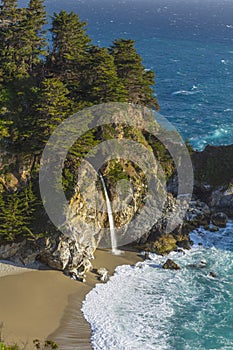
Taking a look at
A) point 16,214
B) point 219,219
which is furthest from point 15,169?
point 219,219

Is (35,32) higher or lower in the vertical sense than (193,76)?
lower

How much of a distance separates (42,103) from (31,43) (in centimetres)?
1186

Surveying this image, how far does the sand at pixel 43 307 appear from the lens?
3422 centimetres

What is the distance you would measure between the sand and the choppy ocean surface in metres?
1.17

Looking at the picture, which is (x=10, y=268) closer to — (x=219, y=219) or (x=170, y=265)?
(x=170, y=265)

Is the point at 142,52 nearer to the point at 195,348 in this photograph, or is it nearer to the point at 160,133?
the point at 160,133

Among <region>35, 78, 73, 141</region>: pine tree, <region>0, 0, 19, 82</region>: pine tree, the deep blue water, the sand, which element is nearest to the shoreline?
the sand

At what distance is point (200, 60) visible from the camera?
135125 mm

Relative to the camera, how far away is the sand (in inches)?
1347

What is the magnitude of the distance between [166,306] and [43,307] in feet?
37.3

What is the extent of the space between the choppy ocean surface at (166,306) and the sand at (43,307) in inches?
45.9

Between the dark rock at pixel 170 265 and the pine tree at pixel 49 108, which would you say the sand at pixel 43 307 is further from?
the pine tree at pixel 49 108

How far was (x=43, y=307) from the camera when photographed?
3756 cm

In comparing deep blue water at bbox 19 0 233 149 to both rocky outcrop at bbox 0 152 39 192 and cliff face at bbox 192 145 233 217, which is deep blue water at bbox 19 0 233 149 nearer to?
cliff face at bbox 192 145 233 217
